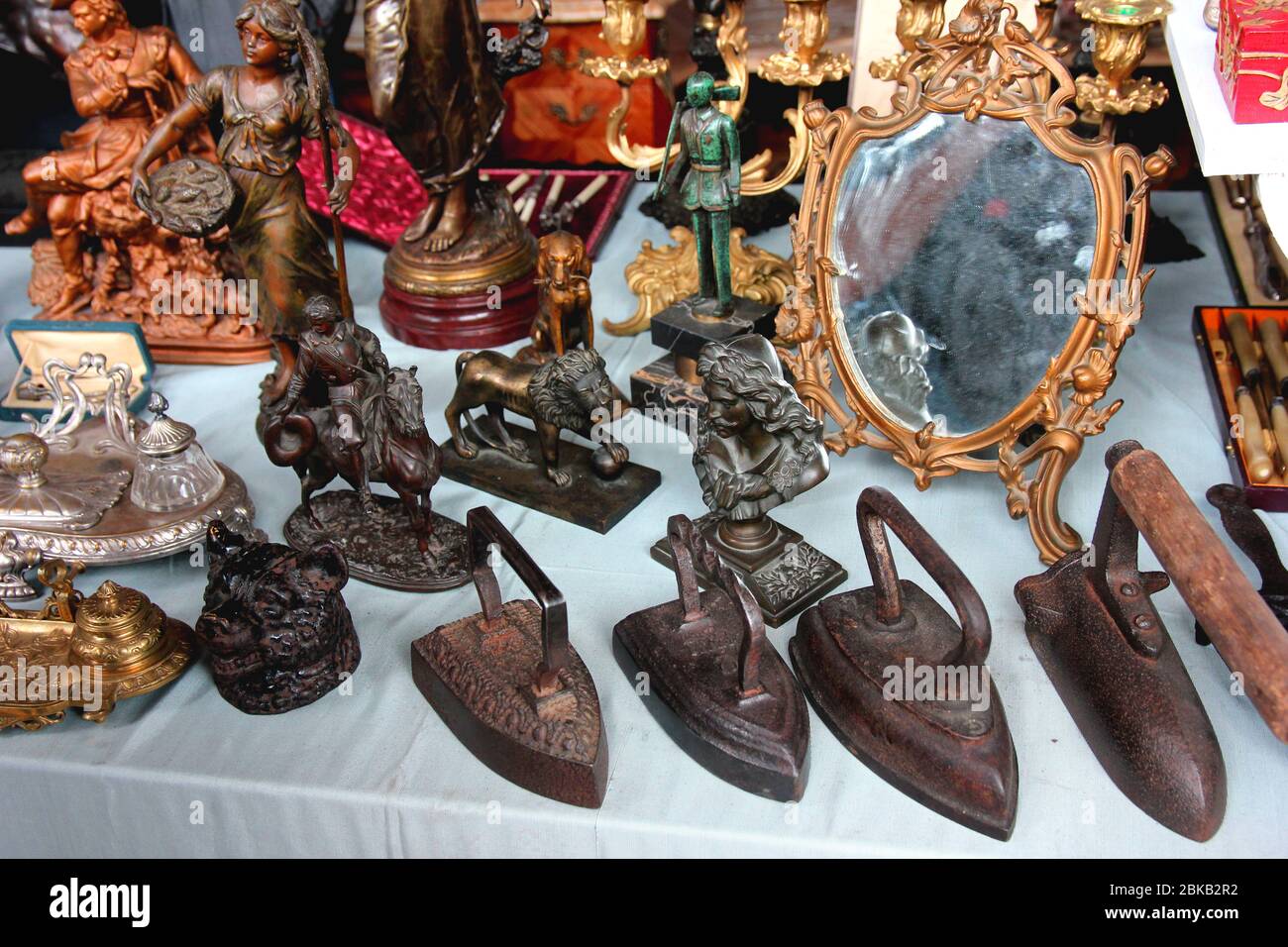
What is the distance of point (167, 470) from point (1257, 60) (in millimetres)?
2184

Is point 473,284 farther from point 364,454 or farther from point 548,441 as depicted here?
point 364,454

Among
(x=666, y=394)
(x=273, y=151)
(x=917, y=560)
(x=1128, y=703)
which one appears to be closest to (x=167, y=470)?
(x=273, y=151)

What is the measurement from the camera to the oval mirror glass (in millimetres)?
2143

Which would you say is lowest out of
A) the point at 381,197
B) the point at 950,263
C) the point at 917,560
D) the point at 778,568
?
the point at 778,568

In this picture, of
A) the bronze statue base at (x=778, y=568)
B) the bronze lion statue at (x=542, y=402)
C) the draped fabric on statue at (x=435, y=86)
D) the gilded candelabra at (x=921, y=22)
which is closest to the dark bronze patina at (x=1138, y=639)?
the bronze statue base at (x=778, y=568)

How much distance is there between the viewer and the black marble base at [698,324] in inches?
106

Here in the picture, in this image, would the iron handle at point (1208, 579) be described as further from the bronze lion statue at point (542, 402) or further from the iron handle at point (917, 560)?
the bronze lion statue at point (542, 402)

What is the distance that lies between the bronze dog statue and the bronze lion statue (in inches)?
4.7

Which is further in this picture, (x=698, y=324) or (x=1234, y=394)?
(x=698, y=324)

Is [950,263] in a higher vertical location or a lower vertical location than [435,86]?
lower

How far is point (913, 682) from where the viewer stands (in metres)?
1.79

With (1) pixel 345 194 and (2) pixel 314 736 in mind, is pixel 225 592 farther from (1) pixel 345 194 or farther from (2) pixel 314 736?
(1) pixel 345 194

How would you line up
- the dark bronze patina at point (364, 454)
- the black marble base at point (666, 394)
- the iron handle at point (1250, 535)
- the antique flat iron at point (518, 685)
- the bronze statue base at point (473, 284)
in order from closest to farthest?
the antique flat iron at point (518, 685), the iron handle at point (1250, 535), the dark bronze patina at point (364, 454), the black marble base at point (666, 394), the bronze statue base at point (473, 284)

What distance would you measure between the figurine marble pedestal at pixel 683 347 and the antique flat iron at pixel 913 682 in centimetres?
86
